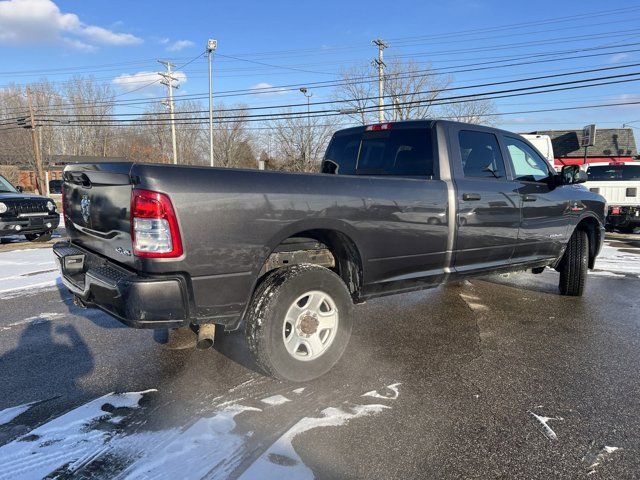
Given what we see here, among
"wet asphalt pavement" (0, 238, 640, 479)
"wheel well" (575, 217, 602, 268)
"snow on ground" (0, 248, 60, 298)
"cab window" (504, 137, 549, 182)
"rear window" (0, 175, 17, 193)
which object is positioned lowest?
"wet asphalt pavement" (0, 238, 640, 479)

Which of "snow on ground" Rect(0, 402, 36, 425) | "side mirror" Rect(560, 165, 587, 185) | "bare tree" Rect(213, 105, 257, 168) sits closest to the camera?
"snow on ground" Rect(0, 402, 36, 425)

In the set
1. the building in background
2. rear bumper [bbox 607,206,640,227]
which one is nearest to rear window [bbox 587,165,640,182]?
rear bumper [bbox 607,206,640,227]

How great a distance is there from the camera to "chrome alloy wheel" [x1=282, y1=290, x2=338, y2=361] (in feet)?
10.8

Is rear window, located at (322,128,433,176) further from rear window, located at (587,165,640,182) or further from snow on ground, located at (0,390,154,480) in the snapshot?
rear window, located at (587,165,640,182)

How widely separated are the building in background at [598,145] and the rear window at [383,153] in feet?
126

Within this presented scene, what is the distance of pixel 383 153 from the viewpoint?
4.66m

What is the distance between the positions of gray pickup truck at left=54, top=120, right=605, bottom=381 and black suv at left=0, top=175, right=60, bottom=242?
7.32 meters

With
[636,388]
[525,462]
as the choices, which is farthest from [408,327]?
[525,462]

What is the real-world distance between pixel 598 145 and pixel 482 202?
4502 cm

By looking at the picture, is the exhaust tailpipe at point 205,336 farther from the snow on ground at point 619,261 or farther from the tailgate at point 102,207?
the snow on ground at point 619,261

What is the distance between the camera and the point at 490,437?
8.64ft

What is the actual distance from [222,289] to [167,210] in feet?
1.94

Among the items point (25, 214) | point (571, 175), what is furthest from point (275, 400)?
point (25, 214)

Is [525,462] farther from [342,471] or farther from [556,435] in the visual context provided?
[342,471]
